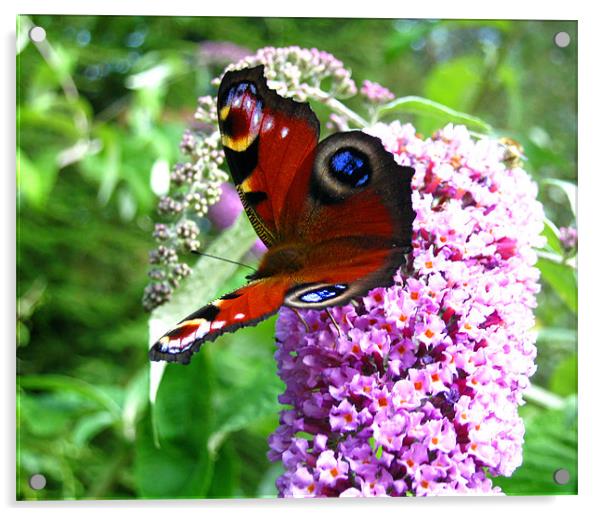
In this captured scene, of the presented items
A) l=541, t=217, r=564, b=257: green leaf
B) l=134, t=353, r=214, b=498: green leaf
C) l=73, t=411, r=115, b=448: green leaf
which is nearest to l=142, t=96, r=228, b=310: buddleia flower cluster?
l=134, t=353, r=214, b=498: green leaf

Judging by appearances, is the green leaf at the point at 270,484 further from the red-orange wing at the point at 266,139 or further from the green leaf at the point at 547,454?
the red-orange wing at the point at 266,139

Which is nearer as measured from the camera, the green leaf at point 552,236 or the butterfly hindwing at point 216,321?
the butterfly hindwing at point 216,321

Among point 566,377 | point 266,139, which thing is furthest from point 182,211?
point 566,377

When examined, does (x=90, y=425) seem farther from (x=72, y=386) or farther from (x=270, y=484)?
(x=270, y=484)

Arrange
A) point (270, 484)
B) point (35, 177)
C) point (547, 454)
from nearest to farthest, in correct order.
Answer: point (547, 454) → point (270, 484) → point (35, 177)

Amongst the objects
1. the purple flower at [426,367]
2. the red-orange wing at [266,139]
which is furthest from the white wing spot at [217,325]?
the red-orange wing at [266,139]

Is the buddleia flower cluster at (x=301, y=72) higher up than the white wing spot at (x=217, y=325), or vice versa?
the buddleia flower cluster at (x=301, y=72)

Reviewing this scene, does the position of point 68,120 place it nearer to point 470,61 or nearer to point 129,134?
point 129,134
